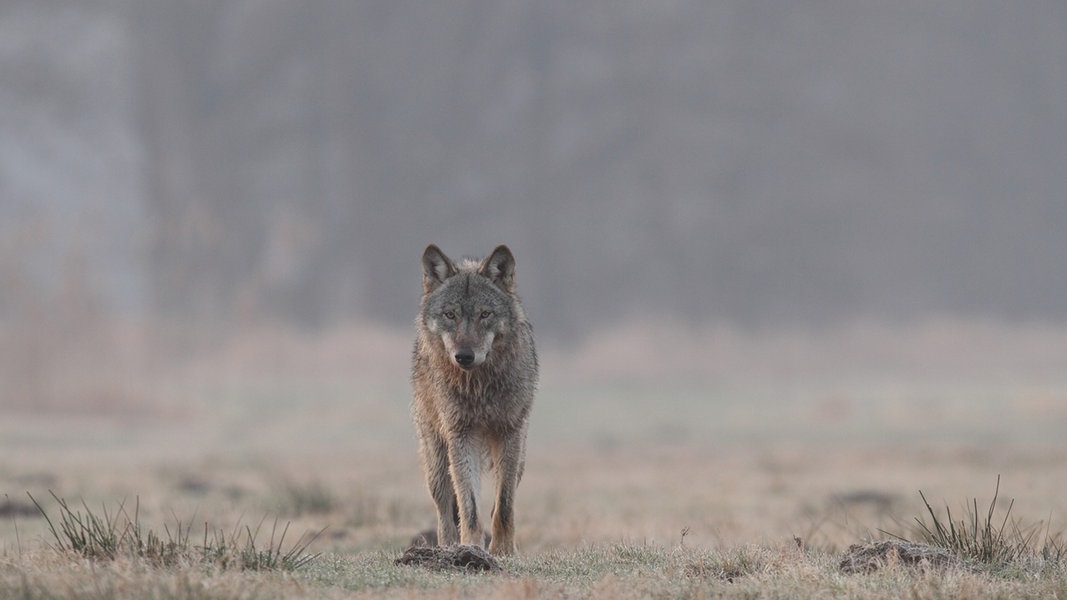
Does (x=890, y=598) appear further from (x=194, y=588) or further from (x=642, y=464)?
(x=642, y=464)

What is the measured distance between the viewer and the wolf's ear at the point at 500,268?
388 inches

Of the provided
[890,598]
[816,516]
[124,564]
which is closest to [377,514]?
[816,516]

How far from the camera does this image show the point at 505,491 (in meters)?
9.95

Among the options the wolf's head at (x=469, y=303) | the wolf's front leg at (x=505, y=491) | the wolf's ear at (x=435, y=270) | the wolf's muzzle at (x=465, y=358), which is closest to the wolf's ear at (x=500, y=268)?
the wolf's head at (x=469, y=303)

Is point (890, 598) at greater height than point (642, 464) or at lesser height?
lesser

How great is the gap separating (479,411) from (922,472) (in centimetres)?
2930

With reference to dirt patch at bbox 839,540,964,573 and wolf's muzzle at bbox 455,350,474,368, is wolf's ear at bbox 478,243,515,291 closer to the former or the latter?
wolf's muzzle at bbox 455,350,474,368

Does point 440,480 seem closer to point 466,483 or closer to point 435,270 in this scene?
point 466,483

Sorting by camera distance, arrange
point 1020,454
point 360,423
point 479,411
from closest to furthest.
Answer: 1. point 479,411
2. point 1020,454
3. point 360,423

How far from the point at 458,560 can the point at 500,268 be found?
8.87 ft

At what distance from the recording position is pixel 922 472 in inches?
1400

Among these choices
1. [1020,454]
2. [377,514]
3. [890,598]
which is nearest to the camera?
[890,598]

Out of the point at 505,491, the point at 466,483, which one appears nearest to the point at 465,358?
the point at 466,483

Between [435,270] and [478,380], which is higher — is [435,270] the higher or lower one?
the higher one
